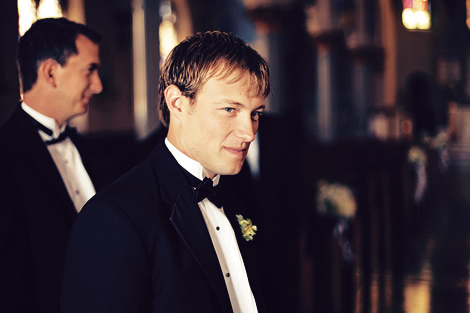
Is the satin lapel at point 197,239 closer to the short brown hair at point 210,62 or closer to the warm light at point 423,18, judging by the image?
the short brown hair at point 210,62

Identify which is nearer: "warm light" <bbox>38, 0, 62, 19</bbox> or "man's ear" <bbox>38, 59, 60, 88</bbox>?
"man's ear" <bbox>38, 59, 60, 88</bbox>

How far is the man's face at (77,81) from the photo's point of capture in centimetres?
197

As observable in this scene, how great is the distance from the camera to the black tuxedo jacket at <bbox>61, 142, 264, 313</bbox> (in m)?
1.18

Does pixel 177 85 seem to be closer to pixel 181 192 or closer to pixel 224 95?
pixel 224 95

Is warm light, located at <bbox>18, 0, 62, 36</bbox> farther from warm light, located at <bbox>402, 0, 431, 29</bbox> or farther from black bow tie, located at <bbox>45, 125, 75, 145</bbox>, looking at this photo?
warm light, located at <bbox>402, 0, 431, 29</bbox>

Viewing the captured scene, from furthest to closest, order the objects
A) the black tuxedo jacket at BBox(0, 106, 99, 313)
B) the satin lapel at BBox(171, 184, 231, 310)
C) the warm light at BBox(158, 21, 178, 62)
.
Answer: the warm light at BBox(158, 21, 178, 62), the black tuxedo jacket at BBox(0, 106, 99, 313), the satin lapel at BBox(171, 184, 231, 310)

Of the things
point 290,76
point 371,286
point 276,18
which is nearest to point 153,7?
point 276,18

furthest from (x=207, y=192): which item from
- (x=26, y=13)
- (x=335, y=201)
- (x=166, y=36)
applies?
(x=166, y=36)

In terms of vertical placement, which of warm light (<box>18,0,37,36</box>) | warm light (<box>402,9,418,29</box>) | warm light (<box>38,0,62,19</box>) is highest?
warm light (<box>402,9,418,29</box>)

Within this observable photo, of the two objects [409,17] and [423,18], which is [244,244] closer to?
[409,17]

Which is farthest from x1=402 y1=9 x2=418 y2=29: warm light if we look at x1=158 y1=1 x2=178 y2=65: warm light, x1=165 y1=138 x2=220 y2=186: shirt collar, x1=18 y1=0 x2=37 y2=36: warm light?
x1=165 y1=138 x2=220 y2=186: shirt collar

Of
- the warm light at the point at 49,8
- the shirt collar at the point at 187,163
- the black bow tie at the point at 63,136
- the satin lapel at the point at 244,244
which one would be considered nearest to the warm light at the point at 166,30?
the warm light at the point at 49,8

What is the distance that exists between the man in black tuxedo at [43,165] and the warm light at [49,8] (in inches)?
392

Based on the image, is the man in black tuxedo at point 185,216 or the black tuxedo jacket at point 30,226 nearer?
the man in black tuxedo at point 185,216
